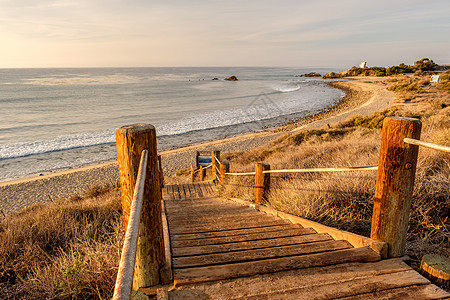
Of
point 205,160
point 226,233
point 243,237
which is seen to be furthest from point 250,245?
point 205,160

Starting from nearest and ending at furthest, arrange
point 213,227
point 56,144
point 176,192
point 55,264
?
point 55,264 → point 213,227 → point 176,192 → point 56,144

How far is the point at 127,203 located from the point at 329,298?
1.58 meters

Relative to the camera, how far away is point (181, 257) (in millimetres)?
2543

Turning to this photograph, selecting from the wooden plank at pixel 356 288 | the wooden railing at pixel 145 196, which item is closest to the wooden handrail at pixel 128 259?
the wooden railing at pixel 145 196

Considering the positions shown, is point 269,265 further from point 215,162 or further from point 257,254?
point 215,162

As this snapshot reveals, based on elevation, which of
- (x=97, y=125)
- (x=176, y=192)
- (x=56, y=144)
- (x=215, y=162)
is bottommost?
(x=56, y=144)

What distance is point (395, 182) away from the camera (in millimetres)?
2412

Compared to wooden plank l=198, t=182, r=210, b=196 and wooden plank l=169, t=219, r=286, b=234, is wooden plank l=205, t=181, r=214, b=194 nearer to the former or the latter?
wooden plank l=198, t=182, r=210, b=196

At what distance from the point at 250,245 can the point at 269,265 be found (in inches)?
24.7

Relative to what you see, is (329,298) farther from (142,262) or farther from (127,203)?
(127,203)

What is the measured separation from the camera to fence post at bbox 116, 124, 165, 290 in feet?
6.64

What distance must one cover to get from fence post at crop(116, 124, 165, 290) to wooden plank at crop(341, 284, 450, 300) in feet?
4.68

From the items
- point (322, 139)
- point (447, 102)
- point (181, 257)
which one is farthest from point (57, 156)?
point (447, 102)

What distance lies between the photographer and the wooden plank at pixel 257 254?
7.93ft
